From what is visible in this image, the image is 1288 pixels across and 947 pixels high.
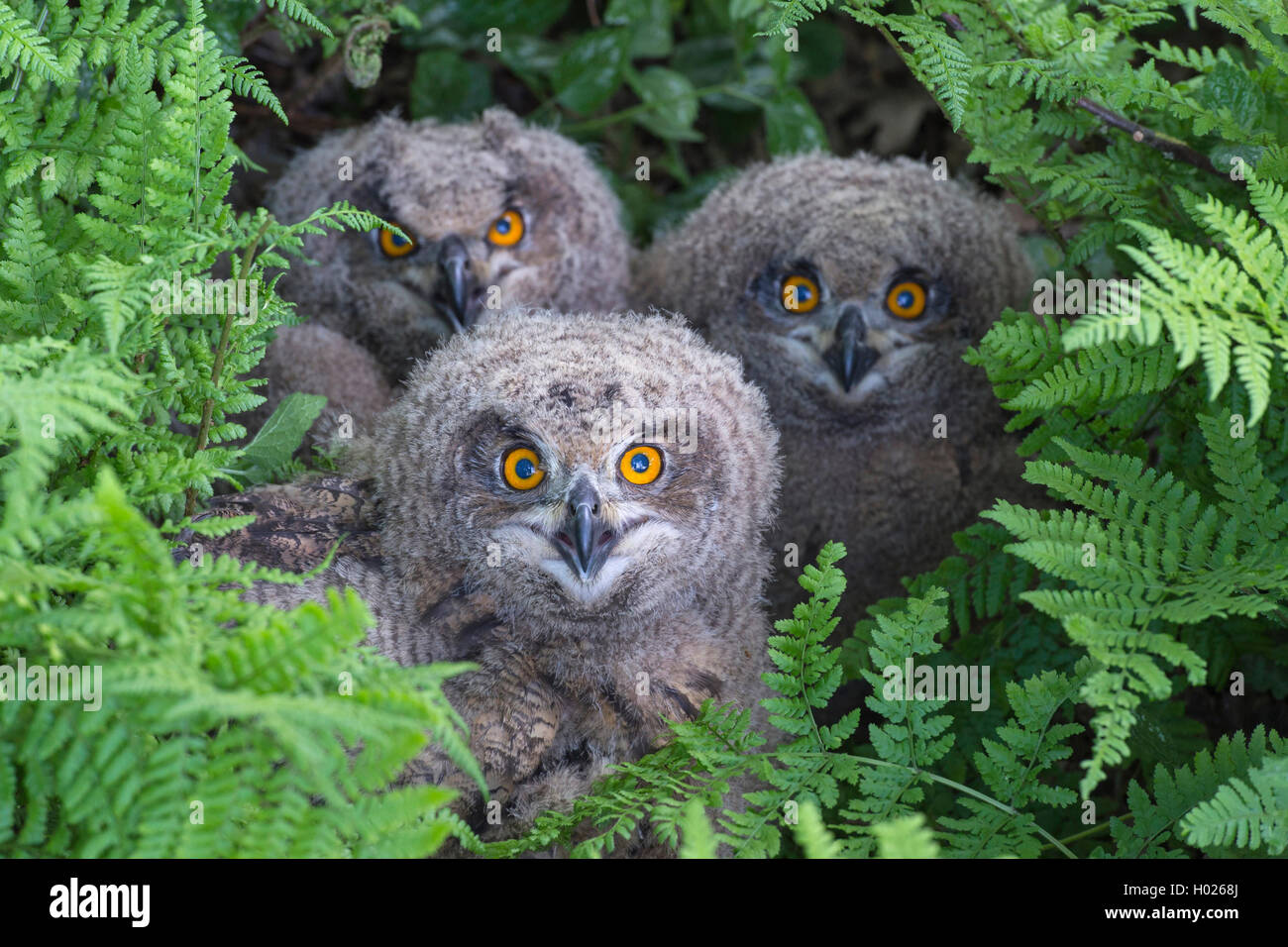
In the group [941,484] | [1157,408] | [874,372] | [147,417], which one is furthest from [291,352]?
[1157,408]

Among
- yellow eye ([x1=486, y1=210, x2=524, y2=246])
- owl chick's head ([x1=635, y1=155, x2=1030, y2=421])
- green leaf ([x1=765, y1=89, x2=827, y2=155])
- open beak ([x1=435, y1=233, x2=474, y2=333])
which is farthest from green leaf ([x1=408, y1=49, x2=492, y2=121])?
owl chick's head ([x1=635, y1=155, x2=1030, y2=421])

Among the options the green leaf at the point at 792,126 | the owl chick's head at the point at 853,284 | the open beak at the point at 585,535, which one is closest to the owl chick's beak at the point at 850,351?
the owl chick's head at the point at 853,284

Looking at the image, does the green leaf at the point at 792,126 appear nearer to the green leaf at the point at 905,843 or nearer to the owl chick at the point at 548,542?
the owl chick at the point at 548,542

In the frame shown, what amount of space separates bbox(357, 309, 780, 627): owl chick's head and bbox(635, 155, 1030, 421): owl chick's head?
95cm

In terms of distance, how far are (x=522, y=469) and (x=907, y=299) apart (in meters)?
1.77

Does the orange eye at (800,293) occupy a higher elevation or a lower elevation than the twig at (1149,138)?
lower

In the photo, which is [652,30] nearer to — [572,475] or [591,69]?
[591,69]

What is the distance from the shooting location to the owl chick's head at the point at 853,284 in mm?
3932

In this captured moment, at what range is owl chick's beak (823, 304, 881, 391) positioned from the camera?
390 cm

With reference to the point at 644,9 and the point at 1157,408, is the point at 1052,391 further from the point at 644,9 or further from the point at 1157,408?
the point at 644,9

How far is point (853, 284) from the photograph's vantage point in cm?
392

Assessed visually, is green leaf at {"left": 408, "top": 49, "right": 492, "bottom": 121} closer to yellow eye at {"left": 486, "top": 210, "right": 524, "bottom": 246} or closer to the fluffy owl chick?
yellow eye at {"left": 486, "top": 210, "right": 524, "bottom": 246}

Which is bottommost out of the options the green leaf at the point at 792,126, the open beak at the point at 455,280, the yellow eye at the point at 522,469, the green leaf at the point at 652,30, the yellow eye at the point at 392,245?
the yellow eye at the point at 522,469

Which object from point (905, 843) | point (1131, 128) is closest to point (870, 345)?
point (1131, 128)
